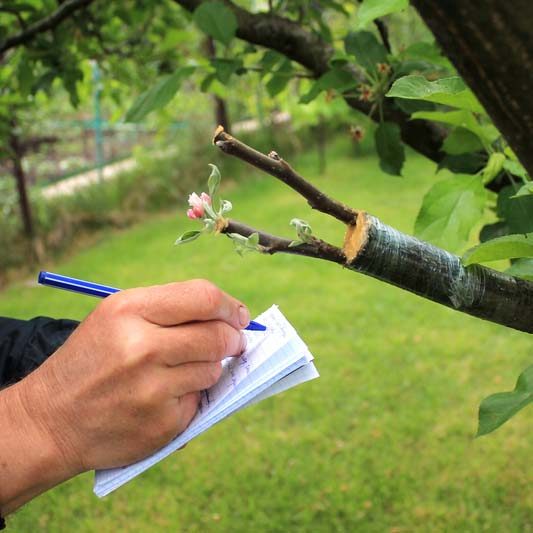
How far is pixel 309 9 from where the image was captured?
5.98 feet

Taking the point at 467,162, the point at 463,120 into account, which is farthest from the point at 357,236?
the point at 467,162

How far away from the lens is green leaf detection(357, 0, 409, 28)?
3.03ft

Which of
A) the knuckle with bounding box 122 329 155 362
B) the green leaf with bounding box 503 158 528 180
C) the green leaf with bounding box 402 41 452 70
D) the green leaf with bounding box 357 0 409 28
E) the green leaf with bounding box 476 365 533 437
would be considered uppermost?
the green leaf with bounding box 357 0 409 28

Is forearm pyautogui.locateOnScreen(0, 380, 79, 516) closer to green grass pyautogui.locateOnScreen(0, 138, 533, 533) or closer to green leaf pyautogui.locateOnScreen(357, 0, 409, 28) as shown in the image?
green leaf pyautogui.locateOnScreen(357, 0, 409, 28)

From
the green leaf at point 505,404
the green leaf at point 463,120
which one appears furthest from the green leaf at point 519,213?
the green leaf at point 505,404

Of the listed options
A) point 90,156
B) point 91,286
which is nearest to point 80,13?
point 91,286

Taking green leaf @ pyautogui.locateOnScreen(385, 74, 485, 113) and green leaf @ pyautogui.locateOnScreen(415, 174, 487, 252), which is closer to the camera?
green leaf @ pyautogui.locateOnScreen(385, 74, 485, 113)

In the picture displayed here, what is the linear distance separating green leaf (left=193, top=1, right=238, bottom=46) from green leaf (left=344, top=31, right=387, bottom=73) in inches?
11.2

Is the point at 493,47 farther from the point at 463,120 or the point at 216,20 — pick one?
the point at 216,20

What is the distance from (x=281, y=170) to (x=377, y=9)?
1.21ft

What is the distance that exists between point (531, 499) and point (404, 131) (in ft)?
5.67

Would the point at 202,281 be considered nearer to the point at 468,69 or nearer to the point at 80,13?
the point at 468,69

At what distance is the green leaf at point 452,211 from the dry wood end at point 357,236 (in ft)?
1.17

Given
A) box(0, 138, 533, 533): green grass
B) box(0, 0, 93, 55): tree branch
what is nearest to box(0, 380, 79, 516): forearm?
box(0, 0, 93, 55): tree branch
